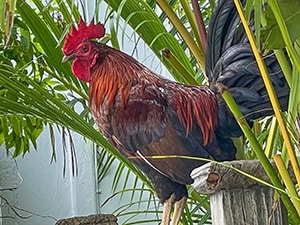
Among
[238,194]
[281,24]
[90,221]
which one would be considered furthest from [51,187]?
[281,24]

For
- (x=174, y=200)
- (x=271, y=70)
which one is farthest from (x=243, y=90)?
(x=174, y=200)

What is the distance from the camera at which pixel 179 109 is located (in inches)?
25.4

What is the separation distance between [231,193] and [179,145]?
183mm

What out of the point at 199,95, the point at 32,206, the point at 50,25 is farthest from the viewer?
the point at 32,206

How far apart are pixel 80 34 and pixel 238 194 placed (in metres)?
0.35

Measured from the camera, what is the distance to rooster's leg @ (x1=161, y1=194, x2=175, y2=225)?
0.63 metres

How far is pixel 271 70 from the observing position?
0.57 m

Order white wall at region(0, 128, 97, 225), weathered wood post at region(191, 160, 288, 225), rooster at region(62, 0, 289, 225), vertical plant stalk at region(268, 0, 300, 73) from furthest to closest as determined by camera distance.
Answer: white wall at region(0, 128, 97, 225)
rooster at region(62, 0, 289, 225)
weathered wood post at region(191, 160, 288, 225)
vertical plant stalk at region(268, 0, 300, 73)

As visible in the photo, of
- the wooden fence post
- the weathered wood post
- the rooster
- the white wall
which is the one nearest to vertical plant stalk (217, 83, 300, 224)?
the weathered wood post

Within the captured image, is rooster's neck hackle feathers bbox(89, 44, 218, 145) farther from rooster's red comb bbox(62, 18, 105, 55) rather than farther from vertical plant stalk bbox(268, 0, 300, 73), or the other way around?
vertical plant stalk bbox(268, 0, 300, 73)

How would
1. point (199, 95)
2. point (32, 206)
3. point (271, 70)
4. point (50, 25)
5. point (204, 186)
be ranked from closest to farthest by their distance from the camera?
point (204, 186) → point (271, 70) → point (199, 95) → point (50, 25) → point (32, 206)

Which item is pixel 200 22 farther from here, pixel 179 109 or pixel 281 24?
pixel 281 24

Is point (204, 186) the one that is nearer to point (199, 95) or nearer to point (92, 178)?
point (199, 95)

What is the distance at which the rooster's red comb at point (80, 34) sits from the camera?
690 mm
